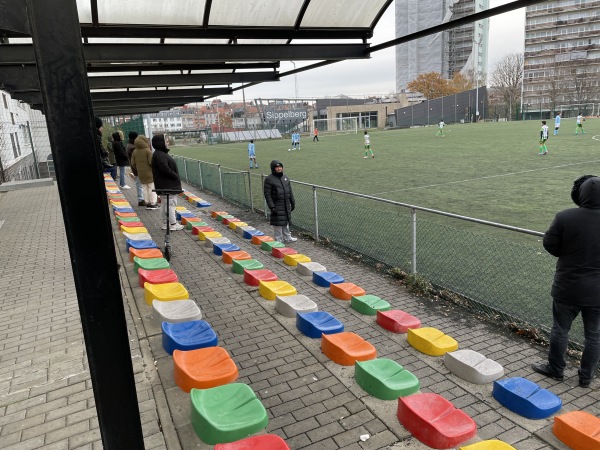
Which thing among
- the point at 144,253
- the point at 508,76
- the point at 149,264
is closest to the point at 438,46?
the point at 508,76

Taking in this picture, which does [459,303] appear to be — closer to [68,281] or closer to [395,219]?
[395,219]

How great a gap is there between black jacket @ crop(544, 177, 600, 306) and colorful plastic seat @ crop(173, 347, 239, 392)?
3.02m

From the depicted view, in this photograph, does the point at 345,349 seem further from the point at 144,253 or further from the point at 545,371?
the point at 144,253

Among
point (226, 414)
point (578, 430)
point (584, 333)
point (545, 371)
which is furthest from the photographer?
point (545, 371)

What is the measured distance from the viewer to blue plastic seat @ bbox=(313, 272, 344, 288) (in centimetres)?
645

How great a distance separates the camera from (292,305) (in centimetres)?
524

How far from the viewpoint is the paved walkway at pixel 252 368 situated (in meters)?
3.18

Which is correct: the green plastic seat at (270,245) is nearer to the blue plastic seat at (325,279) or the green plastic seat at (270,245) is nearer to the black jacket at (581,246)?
the blue plastic seat at (325,279)

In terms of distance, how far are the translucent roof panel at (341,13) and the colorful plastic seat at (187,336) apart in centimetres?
378

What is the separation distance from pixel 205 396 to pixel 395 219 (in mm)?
6682

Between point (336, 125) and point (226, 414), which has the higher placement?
point (336, 125)

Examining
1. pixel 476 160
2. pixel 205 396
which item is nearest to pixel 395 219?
pixel 205 396

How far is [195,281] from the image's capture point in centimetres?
671

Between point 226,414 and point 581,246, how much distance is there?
3208mm
